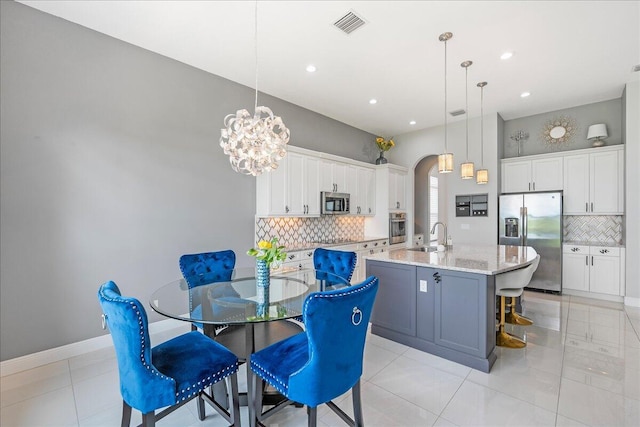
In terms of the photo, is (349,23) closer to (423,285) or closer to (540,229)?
(423,285)

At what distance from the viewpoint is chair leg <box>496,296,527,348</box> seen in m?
3.03

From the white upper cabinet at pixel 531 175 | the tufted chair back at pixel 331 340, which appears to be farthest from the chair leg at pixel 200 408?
the white upper cabinet at pixel 531 175

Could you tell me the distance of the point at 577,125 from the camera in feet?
16.9

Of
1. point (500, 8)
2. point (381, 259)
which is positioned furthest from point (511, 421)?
point (500, 8)

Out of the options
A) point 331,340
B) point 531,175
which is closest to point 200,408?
point 331,340

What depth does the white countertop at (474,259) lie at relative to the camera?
8.37 ft

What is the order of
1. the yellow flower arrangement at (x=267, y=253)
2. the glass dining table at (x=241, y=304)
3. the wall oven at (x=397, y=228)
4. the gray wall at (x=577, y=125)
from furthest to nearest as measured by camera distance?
the wall oven at (x=397, y=228) → the gray wall at (x=577, y=125) → the yellow flower arrangement at (x=267, y=253) → the glass dining table at (x=241, y=304)

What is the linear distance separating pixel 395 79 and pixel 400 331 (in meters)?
3.30

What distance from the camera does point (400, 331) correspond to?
3143 mm

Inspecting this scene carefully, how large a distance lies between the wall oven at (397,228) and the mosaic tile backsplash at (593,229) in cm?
287

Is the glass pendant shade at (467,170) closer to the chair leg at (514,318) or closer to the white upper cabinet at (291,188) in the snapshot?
the chair leg at (514,318)

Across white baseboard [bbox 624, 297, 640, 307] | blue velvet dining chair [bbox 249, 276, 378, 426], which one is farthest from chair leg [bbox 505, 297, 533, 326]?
blue velvet dining chair [bbox 249, 276, 378, 426]

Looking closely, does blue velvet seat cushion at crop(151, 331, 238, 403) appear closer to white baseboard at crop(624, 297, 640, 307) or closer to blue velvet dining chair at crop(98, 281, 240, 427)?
blue velvet dining chair at crop(98, 281, 240, 427)

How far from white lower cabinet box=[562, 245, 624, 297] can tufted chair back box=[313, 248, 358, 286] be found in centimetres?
426
